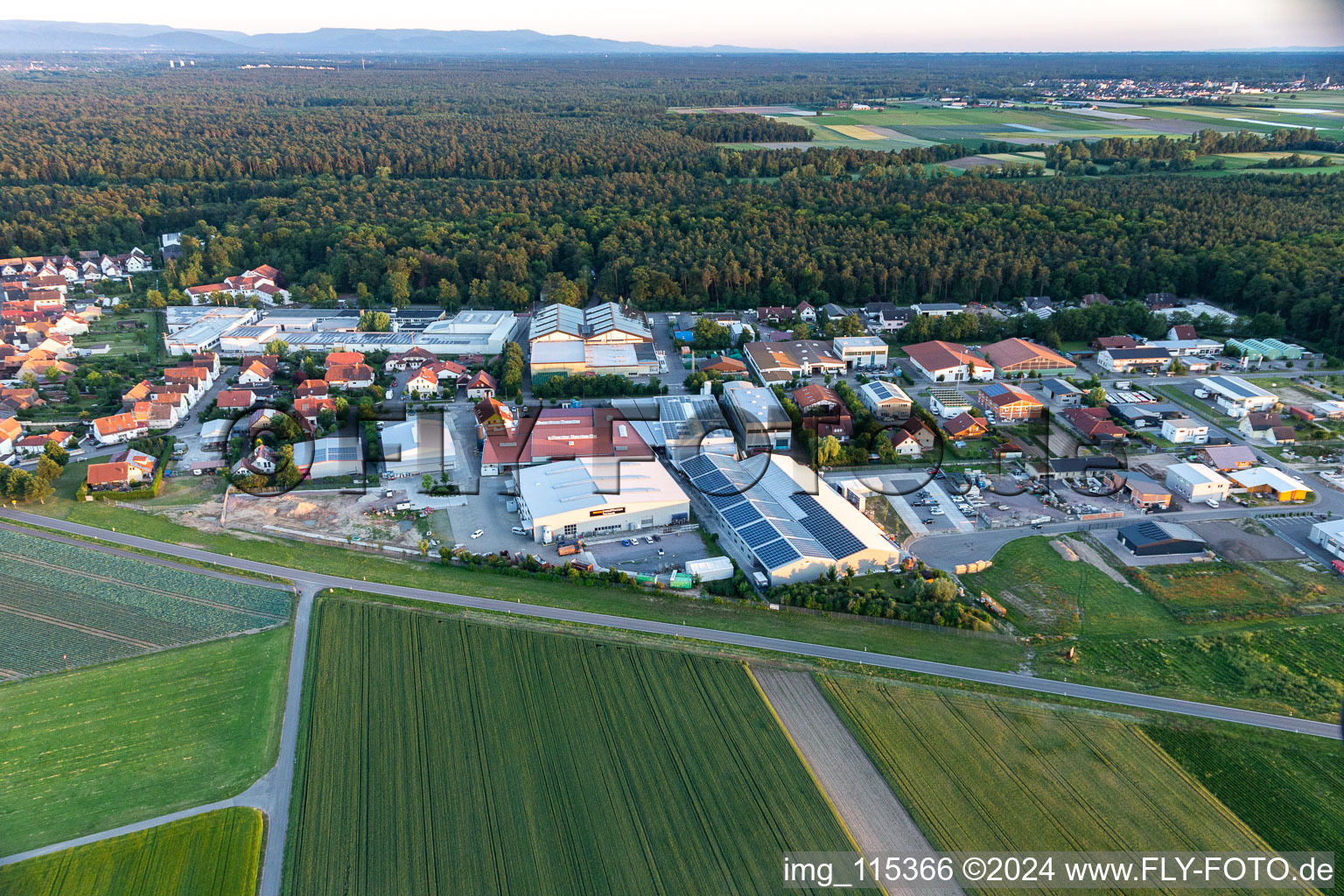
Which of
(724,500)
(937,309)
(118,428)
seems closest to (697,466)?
(724,500)

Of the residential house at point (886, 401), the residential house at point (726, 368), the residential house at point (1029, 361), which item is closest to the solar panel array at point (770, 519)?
the residential house at point (886, 401)

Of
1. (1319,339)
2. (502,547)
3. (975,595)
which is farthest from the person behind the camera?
(1319,339)

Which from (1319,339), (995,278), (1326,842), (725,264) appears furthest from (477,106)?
(1326,842)

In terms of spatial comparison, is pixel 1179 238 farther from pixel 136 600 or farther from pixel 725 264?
pixel 136 600

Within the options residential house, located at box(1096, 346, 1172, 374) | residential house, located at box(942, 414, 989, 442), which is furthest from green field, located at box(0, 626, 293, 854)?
residential house, located at box(1096, 346, 1172, 374)

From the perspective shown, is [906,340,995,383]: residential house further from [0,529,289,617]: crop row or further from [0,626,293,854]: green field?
[0,626,293,854]: green field
